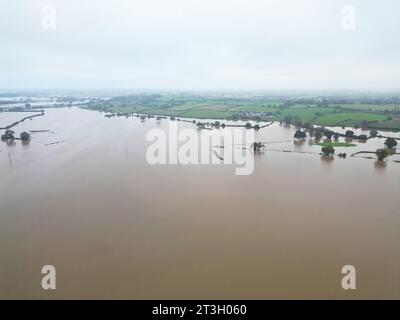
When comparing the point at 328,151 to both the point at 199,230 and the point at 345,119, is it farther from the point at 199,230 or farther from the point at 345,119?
the point at 345,119

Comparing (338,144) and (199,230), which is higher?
(338,144)

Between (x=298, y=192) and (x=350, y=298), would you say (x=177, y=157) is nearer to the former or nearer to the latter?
(x=298, y=192)

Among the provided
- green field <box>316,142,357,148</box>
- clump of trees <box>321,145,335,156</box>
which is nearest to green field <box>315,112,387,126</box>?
green field <box>316,142,357,148</box>

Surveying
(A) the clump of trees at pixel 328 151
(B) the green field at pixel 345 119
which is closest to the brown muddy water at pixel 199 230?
(A) the clump of trees at pixel 328 151

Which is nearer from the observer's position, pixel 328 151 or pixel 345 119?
pixel 328 151

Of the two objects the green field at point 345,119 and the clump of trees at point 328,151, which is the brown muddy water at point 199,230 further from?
the green field at point 345,119

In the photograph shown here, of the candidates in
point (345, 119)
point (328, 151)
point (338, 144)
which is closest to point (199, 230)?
point (328, 151)

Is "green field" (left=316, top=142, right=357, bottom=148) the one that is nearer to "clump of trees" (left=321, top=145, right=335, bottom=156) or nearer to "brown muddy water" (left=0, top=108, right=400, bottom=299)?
"clump of trees" (left=321, top=145, right=335, bottom=156)
